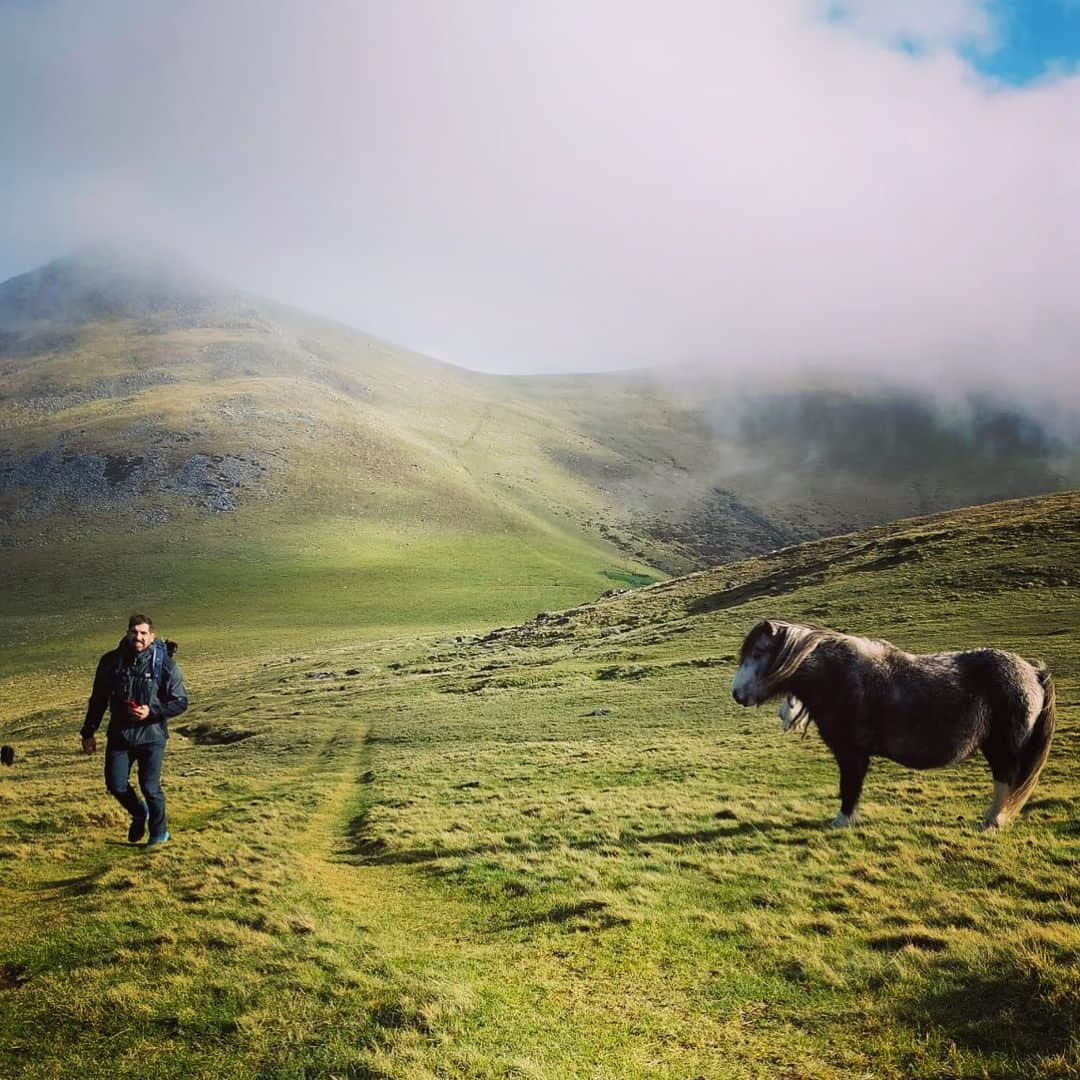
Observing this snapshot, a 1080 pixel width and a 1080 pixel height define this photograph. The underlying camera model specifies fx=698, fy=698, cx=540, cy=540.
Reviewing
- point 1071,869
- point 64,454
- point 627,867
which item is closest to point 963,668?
point 1071,869

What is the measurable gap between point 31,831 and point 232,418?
163 metres

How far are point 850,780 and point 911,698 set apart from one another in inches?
82.7

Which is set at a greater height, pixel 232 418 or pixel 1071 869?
pixel 232 418

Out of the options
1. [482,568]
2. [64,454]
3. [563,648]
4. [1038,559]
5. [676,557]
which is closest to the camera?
[1038,559]

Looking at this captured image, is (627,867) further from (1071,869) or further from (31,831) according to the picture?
(31,831)

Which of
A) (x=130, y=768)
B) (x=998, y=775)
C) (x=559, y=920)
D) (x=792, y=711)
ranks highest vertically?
(x=792, y=711)

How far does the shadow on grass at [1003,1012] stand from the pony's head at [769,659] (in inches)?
174

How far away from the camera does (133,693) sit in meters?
12.4

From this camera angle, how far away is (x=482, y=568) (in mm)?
120562

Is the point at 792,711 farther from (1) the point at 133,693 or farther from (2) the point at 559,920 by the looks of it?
(1) the point at 133,693

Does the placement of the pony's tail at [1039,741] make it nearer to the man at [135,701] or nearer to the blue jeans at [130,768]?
the man at [135,701]

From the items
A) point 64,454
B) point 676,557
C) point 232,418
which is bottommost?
point 676,557

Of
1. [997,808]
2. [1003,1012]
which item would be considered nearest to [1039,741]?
[997,808]

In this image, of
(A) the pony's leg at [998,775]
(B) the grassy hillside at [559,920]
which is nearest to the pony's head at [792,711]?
(B) the grassy hillside at [559,920]
